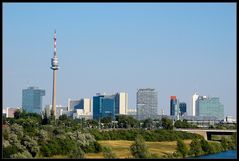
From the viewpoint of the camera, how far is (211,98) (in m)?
62.4

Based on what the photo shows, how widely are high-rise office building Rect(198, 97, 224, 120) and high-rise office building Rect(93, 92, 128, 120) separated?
10450mm

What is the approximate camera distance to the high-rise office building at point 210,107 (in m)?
61.4

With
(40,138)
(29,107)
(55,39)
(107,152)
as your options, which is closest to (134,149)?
(107,152)

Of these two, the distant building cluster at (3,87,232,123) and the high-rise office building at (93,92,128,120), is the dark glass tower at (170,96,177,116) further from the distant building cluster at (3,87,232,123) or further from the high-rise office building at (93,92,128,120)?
the high-rise office building at (93,92,128,120)

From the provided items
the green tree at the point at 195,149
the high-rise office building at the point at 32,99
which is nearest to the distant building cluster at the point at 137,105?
the high-rise office building at the point at 32,99

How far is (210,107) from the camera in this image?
62.6 m

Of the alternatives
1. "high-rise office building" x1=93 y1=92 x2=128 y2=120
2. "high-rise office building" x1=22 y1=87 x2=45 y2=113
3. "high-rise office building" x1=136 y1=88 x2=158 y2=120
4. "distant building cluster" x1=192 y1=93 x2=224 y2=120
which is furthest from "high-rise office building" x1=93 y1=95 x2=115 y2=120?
"distant building cluster" x1=192 y1=93 x2=224 y2=120

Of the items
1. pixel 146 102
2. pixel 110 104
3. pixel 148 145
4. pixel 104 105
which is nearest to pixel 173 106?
pixel 146 102

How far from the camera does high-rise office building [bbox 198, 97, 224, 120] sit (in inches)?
2419

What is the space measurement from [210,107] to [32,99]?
22.7 meters

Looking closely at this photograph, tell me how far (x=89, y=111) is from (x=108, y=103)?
6.65 meters

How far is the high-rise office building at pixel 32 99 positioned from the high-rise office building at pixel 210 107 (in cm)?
2045

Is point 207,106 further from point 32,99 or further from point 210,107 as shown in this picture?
point 32,99

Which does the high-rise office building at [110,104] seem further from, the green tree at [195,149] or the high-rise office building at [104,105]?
the green tree at [195,149]
